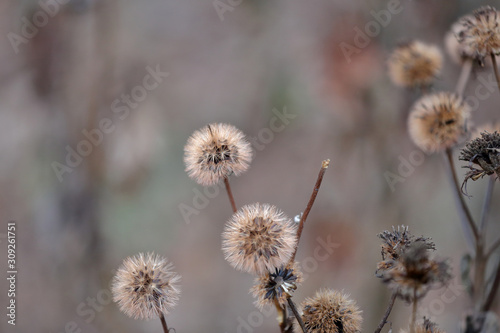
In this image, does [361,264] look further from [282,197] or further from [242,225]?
[242,225]

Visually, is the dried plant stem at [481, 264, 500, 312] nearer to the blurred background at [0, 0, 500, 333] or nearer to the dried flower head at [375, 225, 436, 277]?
the dried flower head at [375, 225, 436, 277]

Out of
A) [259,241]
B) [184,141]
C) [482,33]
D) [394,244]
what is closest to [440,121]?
[482,33]

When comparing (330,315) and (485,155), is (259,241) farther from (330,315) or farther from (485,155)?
(485,155)

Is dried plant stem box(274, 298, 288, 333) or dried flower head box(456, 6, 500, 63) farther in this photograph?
dried flower head box(456, 6, 500, 63)

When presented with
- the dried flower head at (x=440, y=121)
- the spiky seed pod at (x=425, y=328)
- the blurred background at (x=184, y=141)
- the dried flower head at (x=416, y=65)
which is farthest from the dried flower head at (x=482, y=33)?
the blurred background at (x=184, y=141)

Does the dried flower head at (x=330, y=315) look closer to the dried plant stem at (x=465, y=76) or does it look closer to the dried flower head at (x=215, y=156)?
the dried flower head at (x=215, y=156)

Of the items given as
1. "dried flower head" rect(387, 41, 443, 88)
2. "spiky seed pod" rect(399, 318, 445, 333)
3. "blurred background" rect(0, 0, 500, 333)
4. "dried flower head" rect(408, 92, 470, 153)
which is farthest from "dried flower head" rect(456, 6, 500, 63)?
"blurred background" rect(0, 0, 500, 333)

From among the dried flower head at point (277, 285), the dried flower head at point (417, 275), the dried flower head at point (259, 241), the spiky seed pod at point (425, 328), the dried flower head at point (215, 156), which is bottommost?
the spiky seed pod at point (425, 328)
